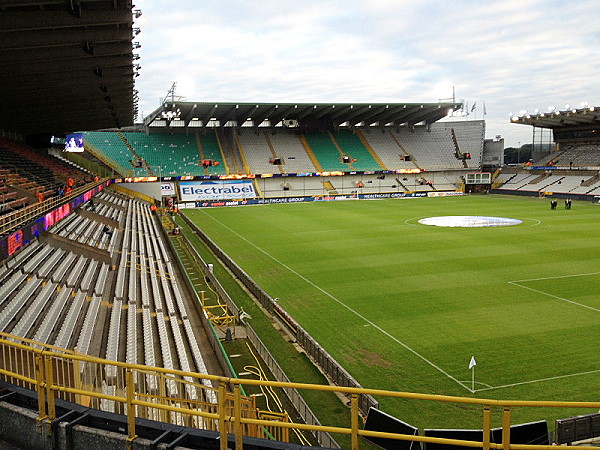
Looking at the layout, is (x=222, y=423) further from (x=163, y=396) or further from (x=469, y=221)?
(x=469, y=221)

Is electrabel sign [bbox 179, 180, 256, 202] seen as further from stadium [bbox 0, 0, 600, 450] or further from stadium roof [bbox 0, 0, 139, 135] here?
stadium roof [bbox 0, 0, 139, 135]

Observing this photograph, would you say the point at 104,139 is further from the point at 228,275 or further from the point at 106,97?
the point at 228,275

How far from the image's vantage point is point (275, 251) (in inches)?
1273

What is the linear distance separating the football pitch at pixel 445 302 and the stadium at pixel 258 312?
0.10 metres

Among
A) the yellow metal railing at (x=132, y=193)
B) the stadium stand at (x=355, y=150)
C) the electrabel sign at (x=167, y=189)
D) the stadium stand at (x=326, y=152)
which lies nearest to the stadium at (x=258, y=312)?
the yellow metal railing at (x=132, y=193)

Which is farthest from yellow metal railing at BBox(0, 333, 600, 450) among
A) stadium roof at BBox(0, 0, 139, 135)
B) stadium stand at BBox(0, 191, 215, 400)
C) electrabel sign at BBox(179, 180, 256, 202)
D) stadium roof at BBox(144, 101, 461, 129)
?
electrabel sign at BBox(179, 180, 256, 202)

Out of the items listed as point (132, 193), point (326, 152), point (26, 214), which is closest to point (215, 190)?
point (132, 193)

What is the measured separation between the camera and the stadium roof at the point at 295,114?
227 ft

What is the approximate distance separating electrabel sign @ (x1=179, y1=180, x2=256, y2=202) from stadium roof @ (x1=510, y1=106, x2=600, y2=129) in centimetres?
4133

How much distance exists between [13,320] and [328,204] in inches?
2122

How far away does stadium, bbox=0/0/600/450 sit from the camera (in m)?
6.32

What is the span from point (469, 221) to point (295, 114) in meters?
40.6

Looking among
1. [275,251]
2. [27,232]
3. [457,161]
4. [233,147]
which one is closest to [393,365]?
[27,232]

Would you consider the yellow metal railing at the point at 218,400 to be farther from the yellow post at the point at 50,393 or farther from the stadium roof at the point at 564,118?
the stadium roof at the point at 564,118
